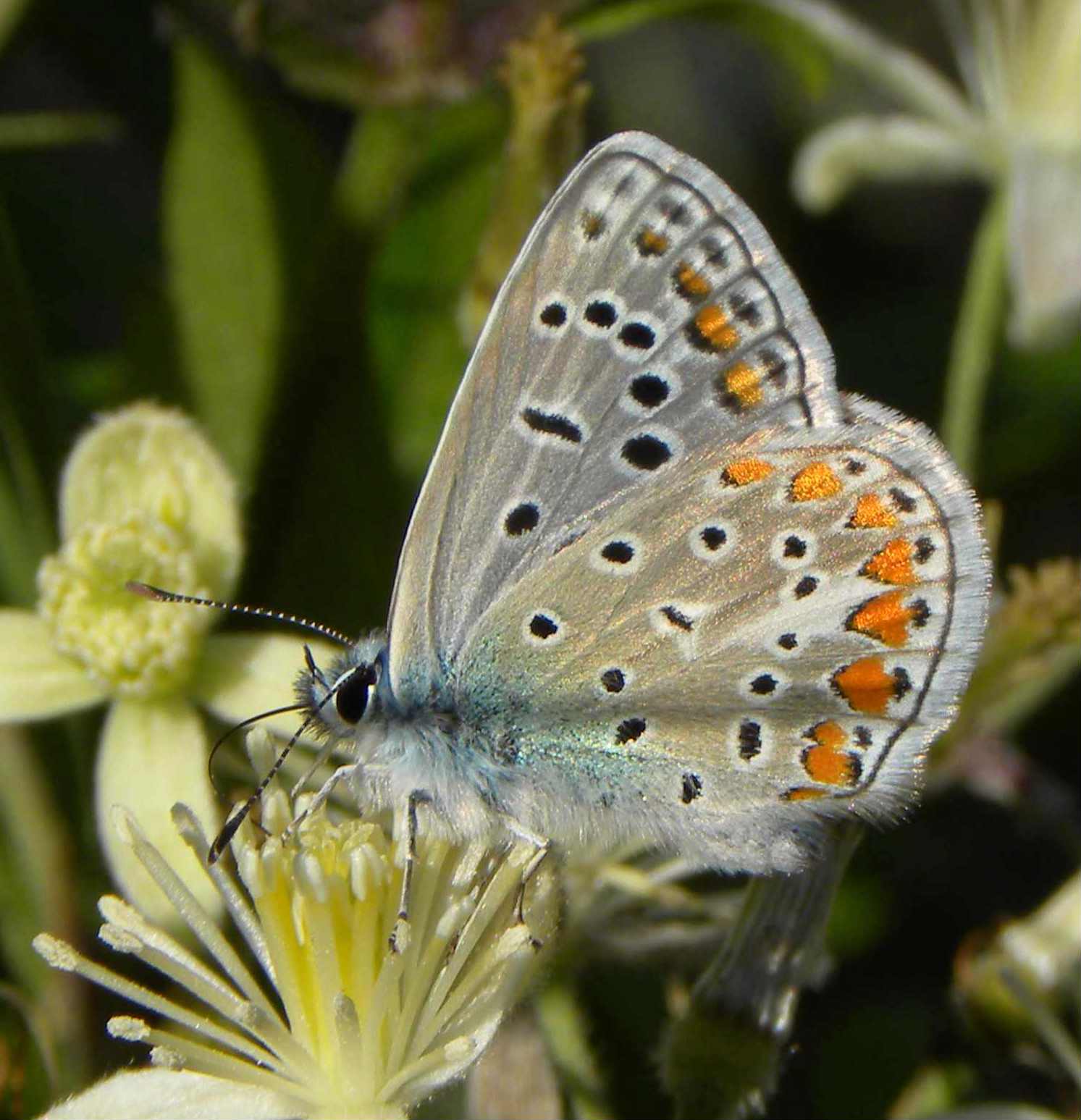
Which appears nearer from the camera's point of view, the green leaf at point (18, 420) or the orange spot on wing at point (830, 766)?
the orange spot on wing at point (830, 766)

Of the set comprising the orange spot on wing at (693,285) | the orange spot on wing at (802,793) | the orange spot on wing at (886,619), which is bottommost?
the orange spot on wing at (802,793)

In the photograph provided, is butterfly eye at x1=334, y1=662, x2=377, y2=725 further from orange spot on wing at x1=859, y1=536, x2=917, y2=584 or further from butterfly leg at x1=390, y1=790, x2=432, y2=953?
orange spot on wing at x1=859, y1=536, x2=917, y2=584

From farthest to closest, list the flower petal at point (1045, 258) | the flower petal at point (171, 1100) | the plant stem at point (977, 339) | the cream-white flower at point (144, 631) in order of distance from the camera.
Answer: the flower petal at point (1045, 258)
the plant stem at point (977, 339)
the cream-white flower at point (144, 631)
the flower petal at point (171, 1100)

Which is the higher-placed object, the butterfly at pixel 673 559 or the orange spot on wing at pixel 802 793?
the butterfly at pixel 673 559

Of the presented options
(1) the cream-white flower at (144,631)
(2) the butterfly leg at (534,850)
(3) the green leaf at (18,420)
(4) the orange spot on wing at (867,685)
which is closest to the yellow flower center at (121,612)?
(1) the cream-white flower at (144,631)

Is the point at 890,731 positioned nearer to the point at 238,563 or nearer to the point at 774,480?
the point at 774,480

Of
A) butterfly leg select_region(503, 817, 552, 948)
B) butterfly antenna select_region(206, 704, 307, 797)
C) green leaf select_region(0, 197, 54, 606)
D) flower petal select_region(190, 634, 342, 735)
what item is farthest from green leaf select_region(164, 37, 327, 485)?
butterfly leg select_region(503, 817, 552, 948)

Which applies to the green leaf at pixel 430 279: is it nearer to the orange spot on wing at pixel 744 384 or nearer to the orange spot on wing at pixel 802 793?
the orange spot on wing at pixel 744 384

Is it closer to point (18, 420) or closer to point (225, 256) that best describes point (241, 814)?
point (18, 420)
